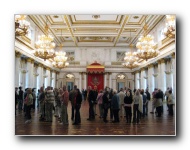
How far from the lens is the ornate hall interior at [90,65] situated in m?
5.41

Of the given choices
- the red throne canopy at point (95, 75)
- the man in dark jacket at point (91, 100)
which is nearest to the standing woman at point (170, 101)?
the red throne canopy at point (95, 75)

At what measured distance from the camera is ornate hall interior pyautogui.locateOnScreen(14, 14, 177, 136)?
541cm

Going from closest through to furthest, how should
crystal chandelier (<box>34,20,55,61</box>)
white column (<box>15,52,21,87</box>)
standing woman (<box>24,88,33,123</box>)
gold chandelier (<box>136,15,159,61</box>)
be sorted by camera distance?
1. white column (<box>15,52,21,87</box>)
2. standing woman (<box>24,88,33,123</box>)
3. crystal chandelier (<box>34,20,55,61</box>)
4. gold chandelier (<box>136,15,159,61</box>)

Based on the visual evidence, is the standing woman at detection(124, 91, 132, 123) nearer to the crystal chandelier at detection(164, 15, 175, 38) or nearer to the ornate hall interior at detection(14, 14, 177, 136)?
the ornate hall interior at detection(14, 14, 177, 136)

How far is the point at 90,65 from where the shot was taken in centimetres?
586

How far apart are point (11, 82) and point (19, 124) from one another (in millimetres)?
997

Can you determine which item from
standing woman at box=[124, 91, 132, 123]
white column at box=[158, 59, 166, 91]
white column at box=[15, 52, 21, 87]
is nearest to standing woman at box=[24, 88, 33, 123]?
white column at box=[15, 52, 21, 87]

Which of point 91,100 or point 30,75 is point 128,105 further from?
point 30,75

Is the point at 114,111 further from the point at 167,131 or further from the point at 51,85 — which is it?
the point at 51,85

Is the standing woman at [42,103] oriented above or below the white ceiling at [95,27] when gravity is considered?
below

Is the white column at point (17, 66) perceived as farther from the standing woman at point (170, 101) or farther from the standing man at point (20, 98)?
the standing woman at point (170, 101)

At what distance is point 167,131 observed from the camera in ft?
17.8

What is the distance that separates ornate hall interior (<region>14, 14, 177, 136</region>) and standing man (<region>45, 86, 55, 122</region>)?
0.12 metres

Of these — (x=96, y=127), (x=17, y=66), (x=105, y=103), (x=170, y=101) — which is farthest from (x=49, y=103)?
(x=170, y=101)
